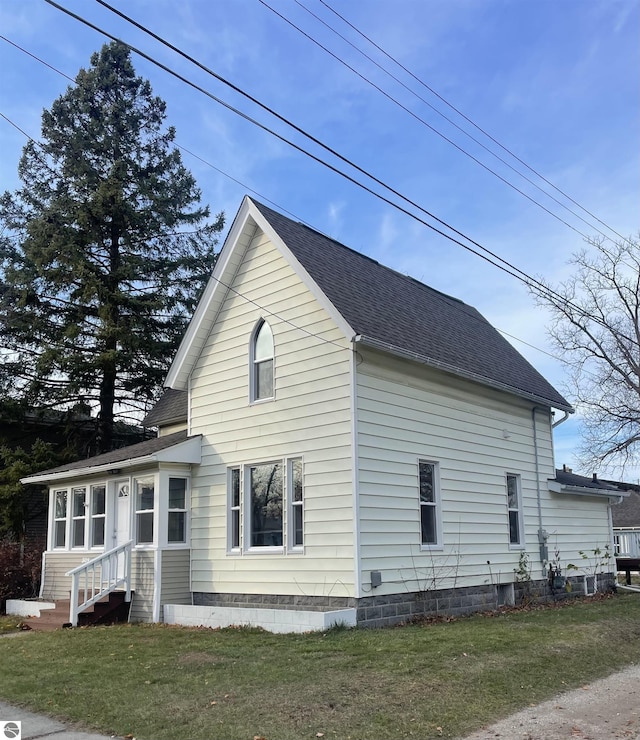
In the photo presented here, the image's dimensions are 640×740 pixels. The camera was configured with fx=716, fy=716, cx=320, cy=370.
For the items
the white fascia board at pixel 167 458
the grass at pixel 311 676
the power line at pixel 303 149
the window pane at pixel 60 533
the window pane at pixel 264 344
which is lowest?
the grass at pixel 311 676

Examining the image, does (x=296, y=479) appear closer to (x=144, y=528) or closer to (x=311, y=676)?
(x=144, y=528)

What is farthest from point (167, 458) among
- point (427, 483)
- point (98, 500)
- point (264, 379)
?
point (427, 483)

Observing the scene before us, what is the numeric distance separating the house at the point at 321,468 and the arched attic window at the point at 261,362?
0.16 feet

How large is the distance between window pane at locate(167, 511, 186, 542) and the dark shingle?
345cm

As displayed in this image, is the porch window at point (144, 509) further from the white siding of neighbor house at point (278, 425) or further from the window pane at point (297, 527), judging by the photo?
the window pane at point (297, 527)

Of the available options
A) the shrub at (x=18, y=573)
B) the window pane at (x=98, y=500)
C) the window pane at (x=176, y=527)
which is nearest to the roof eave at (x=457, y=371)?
the window pane at (x=176, y=527)

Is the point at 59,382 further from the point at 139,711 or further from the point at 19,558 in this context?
the point at 139,711

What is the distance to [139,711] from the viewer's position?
726 cm

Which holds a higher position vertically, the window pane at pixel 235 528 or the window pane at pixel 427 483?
the window pane at pixel 427 483

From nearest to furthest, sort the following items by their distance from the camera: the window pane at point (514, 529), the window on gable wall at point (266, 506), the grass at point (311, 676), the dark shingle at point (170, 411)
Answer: the grass at point (311, 676) → the window on gable wall at point (266, 506) → the window pane at point (514, 529) → the dark shingle at point (170, 411)

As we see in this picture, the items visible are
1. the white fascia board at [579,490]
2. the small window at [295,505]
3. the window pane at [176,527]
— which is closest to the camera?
the small window at [295,505]

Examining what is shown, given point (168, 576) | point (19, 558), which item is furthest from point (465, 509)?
point (19, 558)

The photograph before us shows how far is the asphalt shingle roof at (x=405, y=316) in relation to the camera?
44.7 feet

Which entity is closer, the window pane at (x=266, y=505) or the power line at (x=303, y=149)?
the power line at (x=303, y=149)
